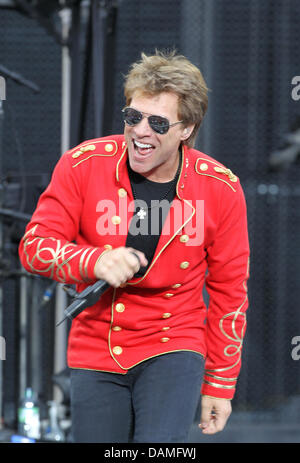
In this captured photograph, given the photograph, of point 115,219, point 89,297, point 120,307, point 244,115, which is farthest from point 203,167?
point 244,115

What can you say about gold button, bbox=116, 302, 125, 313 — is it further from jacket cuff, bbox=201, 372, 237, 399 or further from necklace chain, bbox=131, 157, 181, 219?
jacket cuff, bbox=201, 372, 237, 399

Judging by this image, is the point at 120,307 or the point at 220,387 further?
the point at 220,387

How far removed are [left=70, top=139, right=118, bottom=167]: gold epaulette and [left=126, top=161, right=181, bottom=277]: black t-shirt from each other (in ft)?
0.28

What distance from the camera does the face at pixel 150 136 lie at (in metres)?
1.98

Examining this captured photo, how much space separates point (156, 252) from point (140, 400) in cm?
44

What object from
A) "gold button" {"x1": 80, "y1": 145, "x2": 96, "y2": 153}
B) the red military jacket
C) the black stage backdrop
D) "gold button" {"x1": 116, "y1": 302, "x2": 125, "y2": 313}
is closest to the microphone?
the red military jacket

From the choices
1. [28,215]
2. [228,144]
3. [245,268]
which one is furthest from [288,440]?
[245,268]

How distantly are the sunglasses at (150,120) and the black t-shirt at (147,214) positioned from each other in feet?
0.53

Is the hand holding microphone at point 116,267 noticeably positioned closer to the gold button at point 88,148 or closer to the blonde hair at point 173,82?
the gold button at point 88,148

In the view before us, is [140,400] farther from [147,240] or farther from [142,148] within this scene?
[142,148]

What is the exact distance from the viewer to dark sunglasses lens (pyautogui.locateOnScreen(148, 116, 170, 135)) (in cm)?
198

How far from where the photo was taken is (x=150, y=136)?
78.1 inches

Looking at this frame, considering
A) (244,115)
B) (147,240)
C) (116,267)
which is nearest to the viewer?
(116,267)

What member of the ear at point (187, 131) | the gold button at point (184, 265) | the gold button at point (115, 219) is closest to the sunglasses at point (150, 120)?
the ear at point (187, 131)
